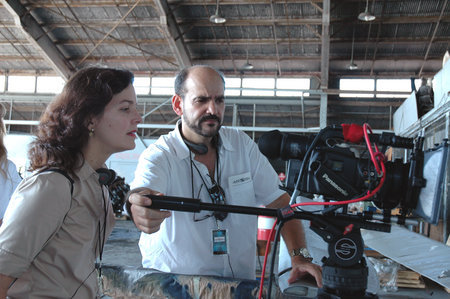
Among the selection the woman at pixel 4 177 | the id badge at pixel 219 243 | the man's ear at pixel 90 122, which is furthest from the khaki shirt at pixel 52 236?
the woman at pixel 4 177

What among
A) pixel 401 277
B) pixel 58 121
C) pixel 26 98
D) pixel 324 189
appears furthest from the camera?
pixel 26 98

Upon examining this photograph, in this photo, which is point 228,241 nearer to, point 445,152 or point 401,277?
point 445,152

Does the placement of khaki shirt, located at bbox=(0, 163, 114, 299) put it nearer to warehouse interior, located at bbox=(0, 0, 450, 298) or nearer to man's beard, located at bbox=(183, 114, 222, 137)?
man's beard, located at bbox=(183, 114, 222, 137)

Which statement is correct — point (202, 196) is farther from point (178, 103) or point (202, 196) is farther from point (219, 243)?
point (178, 103)

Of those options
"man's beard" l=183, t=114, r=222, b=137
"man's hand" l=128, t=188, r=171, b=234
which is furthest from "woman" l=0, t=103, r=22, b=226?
"man's hand" l=128, t=188, r=171, b=234

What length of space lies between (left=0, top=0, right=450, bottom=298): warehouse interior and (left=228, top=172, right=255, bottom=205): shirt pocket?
645 cm

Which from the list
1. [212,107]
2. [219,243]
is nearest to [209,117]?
[212,107]

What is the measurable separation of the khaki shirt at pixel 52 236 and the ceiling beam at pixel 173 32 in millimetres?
8741

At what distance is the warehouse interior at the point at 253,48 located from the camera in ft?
30.1

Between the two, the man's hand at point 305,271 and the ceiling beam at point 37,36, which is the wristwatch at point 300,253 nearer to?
the man's hand at point 305,271

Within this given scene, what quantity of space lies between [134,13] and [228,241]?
942cm

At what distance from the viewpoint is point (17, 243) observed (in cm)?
88

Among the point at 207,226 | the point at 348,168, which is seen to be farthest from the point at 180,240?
the point at 348,168

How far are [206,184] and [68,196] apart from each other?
62cm
